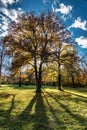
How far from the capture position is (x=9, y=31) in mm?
33625

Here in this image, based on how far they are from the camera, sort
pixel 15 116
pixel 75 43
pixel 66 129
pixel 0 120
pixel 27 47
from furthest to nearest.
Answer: pixel 75 43
pixel 27 47
pixel 15 116
pixel 0 120
pixel 66 129

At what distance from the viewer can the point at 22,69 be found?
1330 inches

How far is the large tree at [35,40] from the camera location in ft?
104

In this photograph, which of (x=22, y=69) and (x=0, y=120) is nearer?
(x=0, y=120)

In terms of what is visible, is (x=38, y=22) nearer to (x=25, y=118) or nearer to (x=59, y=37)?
(x=59, y=37)

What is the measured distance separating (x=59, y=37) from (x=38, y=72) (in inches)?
251

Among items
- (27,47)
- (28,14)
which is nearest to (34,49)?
(27,47)

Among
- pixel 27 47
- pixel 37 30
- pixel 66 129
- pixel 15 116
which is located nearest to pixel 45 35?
pixel 37 30

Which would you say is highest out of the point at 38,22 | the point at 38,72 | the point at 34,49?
the point at 38,22

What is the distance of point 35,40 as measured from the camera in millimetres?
33219

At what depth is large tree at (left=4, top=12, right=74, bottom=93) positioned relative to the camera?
3173cm

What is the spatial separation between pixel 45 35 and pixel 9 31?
558cm

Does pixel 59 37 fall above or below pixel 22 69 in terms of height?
above

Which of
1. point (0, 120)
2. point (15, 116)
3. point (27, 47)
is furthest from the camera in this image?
point (27, 47)
